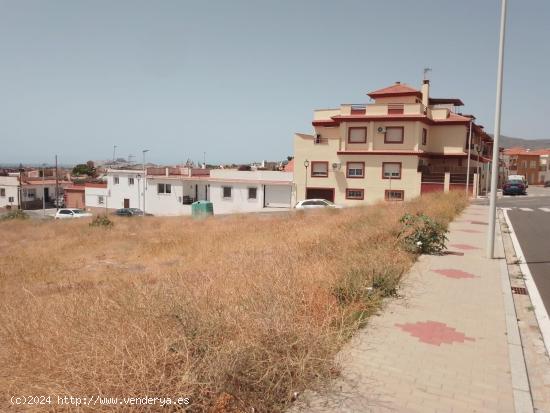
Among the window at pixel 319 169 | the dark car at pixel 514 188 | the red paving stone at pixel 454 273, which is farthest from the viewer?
the dark car at pixel 514 188

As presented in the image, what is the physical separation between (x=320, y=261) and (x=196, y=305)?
4.07 metres

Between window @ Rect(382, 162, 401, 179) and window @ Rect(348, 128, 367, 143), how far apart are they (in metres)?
2.90

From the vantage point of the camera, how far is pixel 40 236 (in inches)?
867

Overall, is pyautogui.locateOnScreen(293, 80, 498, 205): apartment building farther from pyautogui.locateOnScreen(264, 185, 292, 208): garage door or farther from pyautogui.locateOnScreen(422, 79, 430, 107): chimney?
pyautogui.locateOnScreen(264, 185, 292, 208): garage door

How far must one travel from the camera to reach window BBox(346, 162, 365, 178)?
3656cm

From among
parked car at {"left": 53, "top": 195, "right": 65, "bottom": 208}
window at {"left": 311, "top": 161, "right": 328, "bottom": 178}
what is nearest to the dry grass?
window at {"left": 311, "top": 161, "right": 328, "bottom": 178}

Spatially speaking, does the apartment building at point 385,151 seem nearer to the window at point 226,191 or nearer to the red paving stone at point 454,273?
the window at point 226,191

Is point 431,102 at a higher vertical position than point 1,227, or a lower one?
higher

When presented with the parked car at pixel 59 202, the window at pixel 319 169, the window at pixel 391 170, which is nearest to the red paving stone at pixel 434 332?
the window at pixel 391 170

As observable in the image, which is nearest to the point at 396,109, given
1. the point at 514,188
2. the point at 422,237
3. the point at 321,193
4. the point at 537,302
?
the point at 321,193

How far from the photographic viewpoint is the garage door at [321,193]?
37938mm

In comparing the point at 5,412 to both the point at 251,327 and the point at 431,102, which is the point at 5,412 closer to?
the point at 251,327

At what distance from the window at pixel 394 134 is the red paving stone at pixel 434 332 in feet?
102

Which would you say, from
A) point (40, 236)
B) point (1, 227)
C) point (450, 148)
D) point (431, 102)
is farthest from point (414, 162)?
point (1, 227)
